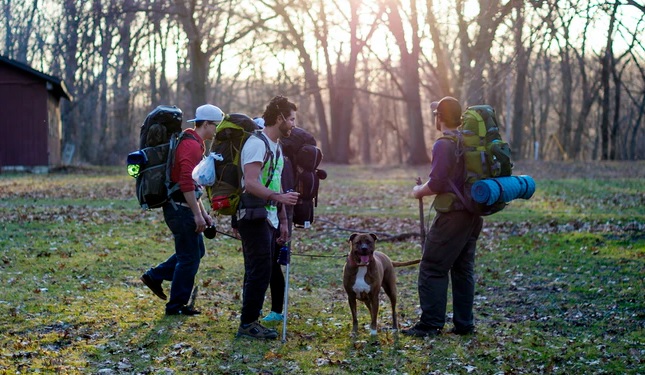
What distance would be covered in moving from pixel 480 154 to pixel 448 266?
44.0 inches

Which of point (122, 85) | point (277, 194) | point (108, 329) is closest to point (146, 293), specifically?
point (108, 329)

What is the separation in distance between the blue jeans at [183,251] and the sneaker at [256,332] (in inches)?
38.5

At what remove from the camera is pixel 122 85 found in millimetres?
51156

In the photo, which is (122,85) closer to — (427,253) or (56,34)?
(56,34)

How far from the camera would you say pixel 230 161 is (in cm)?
741

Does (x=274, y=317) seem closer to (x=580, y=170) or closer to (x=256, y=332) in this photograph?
(x=256, y=332)

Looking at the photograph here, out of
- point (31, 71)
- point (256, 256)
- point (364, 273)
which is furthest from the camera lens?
point (31, 71)

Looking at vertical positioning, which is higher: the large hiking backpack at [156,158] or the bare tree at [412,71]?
the bare tree at [412,71]

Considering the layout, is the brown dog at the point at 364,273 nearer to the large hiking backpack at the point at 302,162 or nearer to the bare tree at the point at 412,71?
the large hiking backpack at the point at 302,162

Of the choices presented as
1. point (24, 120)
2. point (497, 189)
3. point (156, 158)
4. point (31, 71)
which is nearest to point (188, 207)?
point (156, 158)

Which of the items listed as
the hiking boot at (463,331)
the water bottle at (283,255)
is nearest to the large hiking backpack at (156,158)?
the water bottle at (283,255)

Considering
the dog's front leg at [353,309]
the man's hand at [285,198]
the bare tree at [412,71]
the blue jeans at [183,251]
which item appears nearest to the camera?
the man's hand at [285,198]

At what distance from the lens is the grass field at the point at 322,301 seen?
7059 mm

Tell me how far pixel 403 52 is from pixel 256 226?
32.5 meters
